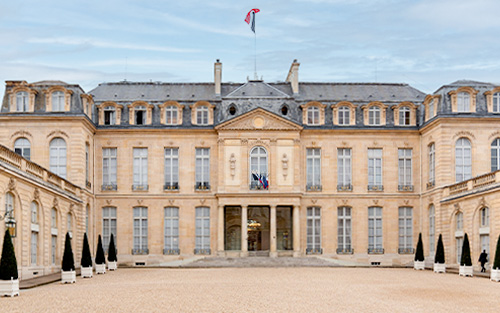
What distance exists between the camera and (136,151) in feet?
151

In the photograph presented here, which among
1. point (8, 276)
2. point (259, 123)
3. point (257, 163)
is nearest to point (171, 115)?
point (259, 123)

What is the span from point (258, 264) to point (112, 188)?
399 inches

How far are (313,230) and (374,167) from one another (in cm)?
515

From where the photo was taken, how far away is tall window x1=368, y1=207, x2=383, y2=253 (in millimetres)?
45875

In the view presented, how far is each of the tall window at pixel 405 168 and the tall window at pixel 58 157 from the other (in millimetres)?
19138

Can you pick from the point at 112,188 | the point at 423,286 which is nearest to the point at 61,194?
the point at 112,188

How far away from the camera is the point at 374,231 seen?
45906 millimetres

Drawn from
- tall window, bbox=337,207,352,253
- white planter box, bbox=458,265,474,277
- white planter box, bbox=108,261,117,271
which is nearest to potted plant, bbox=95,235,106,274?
white planter box, bbox=108,261,117,271

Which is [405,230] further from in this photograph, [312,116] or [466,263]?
[466,263]

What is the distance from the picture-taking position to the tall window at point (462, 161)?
1647 inches

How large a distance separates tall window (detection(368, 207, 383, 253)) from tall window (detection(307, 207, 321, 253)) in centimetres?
297

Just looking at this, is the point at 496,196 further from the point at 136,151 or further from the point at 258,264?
the point at 136,151

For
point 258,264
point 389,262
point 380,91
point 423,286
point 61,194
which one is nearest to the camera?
point 423,286

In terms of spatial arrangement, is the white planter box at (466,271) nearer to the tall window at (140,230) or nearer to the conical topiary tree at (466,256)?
the conical topiary tree at (466,256)
